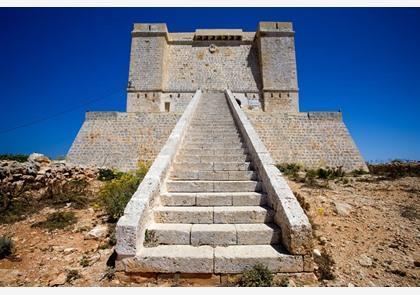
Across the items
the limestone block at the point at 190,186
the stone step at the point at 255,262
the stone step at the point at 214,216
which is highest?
the limestone block at the point at 190,186

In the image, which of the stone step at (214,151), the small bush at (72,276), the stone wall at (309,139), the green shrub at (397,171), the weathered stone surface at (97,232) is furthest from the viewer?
the stone wall at (309,139)

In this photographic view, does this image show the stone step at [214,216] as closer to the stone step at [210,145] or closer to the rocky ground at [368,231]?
the rocky ground at [368,231]

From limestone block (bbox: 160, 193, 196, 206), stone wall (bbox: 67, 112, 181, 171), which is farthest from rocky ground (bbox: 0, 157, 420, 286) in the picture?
stone wall (bbox: 67, 112, 181, 171)

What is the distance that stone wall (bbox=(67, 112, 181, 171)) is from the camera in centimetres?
1245

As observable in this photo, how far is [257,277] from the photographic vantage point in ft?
8.83

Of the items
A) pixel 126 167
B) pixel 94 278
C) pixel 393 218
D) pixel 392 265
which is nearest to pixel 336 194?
pixel 393 218

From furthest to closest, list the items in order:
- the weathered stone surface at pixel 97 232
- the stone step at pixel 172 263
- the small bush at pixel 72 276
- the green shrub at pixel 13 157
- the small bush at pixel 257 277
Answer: the green shrub at pixel 13 157 < the weathered stone surface at pixel 97 232 < the small bush at pixel 72 276 < the stone step at pixel 172 263 < the small bush at pixel 257 277

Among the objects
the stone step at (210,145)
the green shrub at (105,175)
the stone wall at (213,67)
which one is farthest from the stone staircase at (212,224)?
the stone wall at (213,67)

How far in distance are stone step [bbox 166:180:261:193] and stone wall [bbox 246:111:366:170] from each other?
8379 mm

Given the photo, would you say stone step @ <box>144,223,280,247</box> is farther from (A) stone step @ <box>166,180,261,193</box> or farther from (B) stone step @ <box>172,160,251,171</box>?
(B) stone step @ <box>172,160,251,171</box>

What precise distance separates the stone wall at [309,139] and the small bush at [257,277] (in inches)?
393

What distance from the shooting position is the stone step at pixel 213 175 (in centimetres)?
476

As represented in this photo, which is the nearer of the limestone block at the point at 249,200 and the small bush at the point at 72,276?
the small bush at the point at 72,276

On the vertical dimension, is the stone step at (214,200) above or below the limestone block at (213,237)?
above
